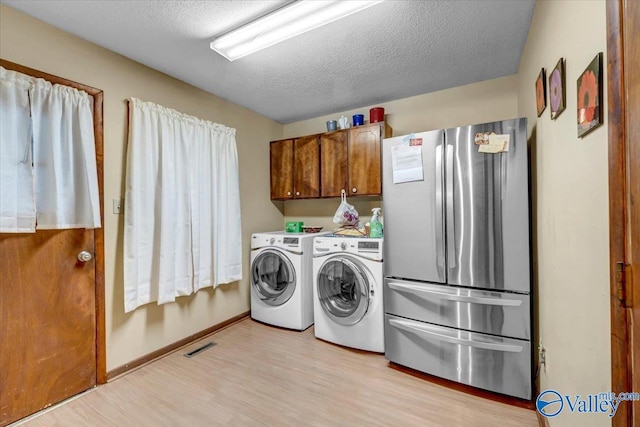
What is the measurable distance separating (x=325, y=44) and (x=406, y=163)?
1.06 metres

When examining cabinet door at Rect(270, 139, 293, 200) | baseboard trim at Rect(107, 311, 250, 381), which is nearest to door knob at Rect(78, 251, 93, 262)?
baseboard trim at Rect(107, 311, 250, 381)

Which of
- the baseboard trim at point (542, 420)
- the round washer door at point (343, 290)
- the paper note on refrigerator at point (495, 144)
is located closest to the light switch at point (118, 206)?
Result: the round washer door at point (343, 290)

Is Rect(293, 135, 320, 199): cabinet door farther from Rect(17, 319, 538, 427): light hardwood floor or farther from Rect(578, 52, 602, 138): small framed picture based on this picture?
Rect(578, 52, 602, 138): small framed picture

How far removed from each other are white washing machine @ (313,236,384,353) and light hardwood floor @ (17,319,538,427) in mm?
178

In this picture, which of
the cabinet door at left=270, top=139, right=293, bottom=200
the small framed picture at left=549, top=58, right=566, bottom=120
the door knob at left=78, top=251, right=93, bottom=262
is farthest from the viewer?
the cabinet door at left=270, top=139, right=293, bottom=200

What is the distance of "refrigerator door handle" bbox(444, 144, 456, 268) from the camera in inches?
74.5

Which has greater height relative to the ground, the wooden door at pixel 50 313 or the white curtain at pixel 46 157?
the white curtain at pixel 46 157

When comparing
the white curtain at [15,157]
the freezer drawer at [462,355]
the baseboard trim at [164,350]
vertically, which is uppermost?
the white curtain at [15,157]

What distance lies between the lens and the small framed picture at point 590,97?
0.80 metres

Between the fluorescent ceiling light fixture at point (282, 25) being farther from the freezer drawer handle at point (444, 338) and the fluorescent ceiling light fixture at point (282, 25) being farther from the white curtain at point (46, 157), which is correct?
the freezer drawer handle at point (444, 338)

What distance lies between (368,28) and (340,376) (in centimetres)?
250

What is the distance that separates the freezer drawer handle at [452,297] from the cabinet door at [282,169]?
184 centimetres

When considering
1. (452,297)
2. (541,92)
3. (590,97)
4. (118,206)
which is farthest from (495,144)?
(118,206)

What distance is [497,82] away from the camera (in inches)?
101
